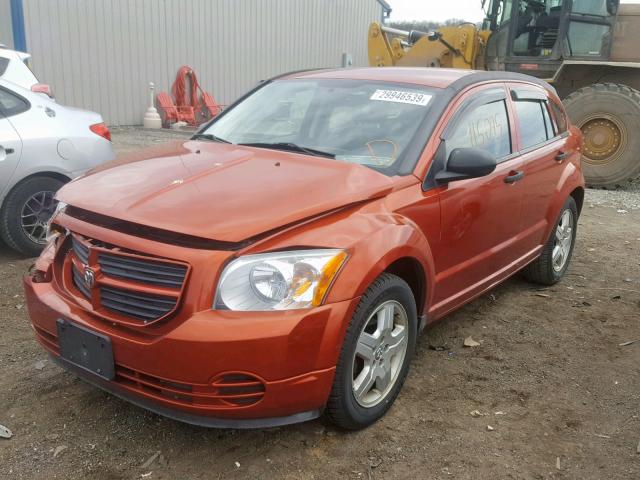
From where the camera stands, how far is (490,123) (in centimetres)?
388

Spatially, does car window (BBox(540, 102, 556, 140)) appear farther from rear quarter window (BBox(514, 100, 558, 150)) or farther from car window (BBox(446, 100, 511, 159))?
car window (BBox(446, 100, 511, 159))

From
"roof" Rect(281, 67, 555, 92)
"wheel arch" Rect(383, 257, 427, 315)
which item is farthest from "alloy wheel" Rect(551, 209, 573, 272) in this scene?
"wheel arch" Rect(383, 257, 427, 315)

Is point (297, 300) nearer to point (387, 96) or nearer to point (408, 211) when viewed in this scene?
point (408, 211)

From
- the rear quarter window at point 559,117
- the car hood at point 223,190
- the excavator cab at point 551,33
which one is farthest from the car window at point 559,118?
the excavator cab at point 551,33

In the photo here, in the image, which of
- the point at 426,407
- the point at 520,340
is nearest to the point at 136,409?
the point at 426,407

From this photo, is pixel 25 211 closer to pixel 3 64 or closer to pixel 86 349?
pixel 3 64

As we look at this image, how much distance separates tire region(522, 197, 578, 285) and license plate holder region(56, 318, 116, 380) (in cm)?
353

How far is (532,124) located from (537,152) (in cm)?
26

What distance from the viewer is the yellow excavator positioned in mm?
9109

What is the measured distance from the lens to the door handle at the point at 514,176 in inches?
151

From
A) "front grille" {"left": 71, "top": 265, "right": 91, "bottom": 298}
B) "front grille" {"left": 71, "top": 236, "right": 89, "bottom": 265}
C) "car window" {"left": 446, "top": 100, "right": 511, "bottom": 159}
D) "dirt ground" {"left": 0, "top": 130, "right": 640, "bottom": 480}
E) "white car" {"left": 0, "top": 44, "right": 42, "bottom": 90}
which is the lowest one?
"dirt ground" {"left": 0, "top": 130, "right": 640, "bottom": 480}

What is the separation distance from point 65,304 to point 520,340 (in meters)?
2.82

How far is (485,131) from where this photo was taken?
3.80 m

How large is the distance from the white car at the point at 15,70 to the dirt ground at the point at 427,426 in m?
2.30
